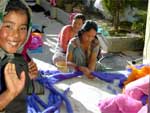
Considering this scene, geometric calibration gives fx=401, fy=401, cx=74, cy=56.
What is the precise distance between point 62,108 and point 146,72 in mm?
1008

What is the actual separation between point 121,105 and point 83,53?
1.27m

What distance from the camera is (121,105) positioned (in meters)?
3.53

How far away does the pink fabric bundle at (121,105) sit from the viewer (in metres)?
3.48

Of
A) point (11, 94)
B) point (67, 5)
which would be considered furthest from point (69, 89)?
point (67, 5)

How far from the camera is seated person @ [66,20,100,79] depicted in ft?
14.9

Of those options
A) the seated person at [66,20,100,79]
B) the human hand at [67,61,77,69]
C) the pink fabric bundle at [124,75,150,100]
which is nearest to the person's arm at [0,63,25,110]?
the pink fabric bundle at [124,75,150,100]

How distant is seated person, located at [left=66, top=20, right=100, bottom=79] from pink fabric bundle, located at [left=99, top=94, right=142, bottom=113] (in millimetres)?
913

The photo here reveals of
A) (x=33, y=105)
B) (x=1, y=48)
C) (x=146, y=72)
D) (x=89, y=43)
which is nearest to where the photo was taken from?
(x=1, y=48)

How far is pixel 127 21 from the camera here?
8.67 metres

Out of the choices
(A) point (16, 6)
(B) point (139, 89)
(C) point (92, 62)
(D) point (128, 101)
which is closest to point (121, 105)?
(D) point (128, 101)

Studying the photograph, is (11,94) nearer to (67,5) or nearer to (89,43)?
(89,43)

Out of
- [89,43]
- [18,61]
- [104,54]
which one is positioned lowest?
[104,54]

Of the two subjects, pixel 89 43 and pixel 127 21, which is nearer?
pixel 89 43

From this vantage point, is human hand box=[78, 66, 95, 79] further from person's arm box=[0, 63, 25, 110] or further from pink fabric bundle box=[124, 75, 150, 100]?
person's arm box=[0, 63, 25, 110]
